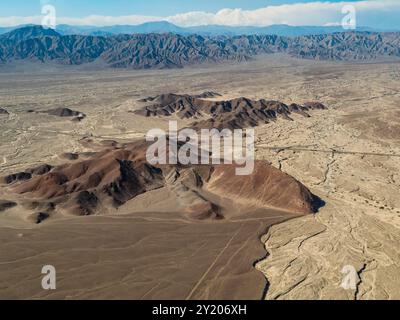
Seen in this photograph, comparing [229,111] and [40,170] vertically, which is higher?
[229,111]

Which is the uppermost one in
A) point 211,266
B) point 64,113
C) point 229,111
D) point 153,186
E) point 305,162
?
point 229,111

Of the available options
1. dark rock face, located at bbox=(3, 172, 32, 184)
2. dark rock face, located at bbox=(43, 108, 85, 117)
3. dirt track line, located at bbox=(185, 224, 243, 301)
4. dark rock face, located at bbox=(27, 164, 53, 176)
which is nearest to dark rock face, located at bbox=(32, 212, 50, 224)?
dark rock face, located at bbox=(3, 172, 32, 184)

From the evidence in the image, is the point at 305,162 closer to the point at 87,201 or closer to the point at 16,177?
the point at 87,201

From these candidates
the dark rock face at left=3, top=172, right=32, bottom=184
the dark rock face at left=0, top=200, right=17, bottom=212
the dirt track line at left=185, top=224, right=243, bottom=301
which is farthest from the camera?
the dark rock face at left=3, top=172, right=32, bottom=184

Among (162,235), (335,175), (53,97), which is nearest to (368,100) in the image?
(335,175)

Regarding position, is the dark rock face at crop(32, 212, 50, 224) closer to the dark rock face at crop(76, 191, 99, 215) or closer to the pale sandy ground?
the pale sandy ground

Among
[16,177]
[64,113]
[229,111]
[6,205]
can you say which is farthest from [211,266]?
[64,113]
